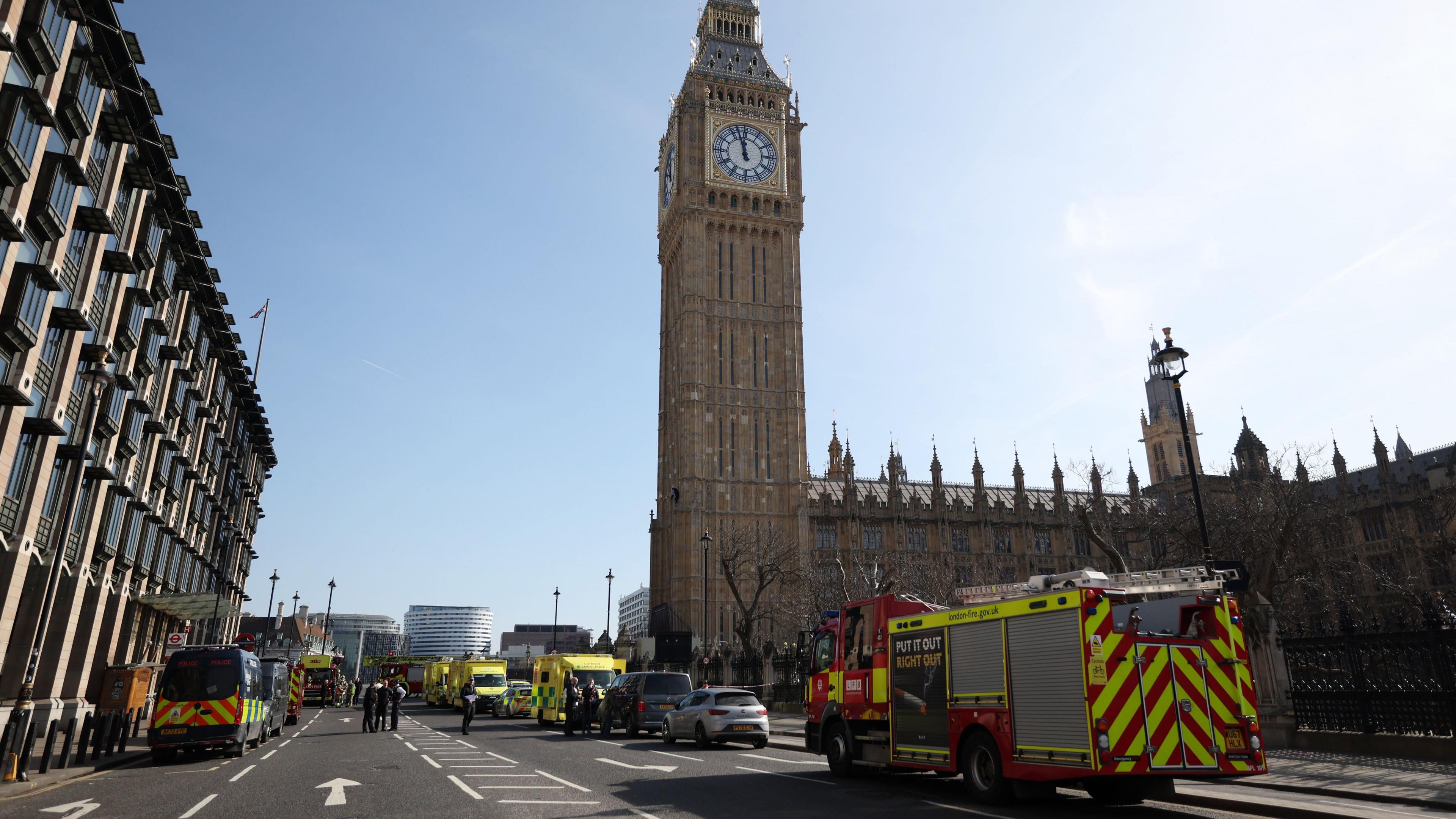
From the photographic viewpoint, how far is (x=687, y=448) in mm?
69250

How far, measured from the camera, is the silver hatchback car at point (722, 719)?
67.7ft

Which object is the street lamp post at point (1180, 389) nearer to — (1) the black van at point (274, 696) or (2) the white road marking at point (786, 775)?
(2) the white road marking at point (786, 775)

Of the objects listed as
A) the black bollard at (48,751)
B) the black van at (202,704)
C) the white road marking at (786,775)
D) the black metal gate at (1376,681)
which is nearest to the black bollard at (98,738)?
the black van at (202,704)

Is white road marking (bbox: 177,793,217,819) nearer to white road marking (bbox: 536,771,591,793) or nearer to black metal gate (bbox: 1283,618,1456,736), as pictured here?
white road marking (bbox: 536,771,591,793)

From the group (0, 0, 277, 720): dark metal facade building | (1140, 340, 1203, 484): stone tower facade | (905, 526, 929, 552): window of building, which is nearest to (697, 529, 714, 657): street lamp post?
(905, 526, 929, 552): window of building

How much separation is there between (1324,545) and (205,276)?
194 ft

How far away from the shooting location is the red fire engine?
9.97 m

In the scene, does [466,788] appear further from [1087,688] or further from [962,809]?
[1087,688]

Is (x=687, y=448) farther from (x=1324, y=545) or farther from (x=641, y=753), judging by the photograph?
(x=641, y=753)

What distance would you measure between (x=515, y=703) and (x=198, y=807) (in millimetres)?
31730

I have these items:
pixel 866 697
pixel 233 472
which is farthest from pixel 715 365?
pixel 866 697

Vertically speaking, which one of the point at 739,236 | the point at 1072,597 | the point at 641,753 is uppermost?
the point at 739,236

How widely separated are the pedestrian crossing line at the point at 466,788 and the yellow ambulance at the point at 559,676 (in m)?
17.0

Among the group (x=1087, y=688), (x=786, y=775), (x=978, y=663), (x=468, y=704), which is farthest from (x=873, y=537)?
(x=1087, y=688)
